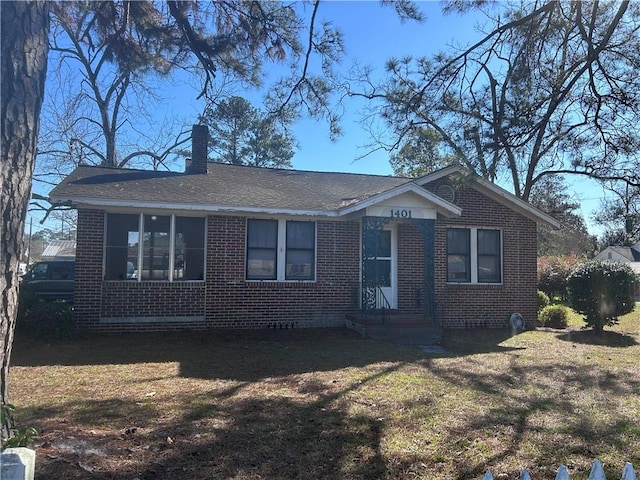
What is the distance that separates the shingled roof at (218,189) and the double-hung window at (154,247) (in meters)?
0.70

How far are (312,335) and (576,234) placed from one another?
1581 inches

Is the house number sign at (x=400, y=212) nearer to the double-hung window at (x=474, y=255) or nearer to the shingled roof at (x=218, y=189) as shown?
the shingled roof at (x=218, y=189)

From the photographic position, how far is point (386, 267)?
1266cm

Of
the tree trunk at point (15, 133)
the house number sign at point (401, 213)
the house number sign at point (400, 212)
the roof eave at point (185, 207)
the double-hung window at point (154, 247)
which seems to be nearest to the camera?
the tree trunk at point (15, 133)

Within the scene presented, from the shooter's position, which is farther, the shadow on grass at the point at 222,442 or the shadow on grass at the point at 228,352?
the shadow on grass at the point at 228,352

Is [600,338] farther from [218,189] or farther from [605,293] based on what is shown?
[218,189]

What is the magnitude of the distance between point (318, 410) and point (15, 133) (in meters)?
4.09

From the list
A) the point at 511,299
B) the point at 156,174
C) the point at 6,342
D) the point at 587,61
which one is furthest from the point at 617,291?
the point at 6,342

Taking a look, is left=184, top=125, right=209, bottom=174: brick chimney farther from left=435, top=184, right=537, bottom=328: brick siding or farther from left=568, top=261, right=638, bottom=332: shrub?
left=568, top=261, right=638, bottom=332: shrub

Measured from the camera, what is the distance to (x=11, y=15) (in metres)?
2.87

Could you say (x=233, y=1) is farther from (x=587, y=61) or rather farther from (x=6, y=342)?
(x=6, y=342)

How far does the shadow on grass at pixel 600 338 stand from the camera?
1113 cm

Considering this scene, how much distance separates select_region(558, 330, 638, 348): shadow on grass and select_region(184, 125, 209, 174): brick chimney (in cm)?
1048

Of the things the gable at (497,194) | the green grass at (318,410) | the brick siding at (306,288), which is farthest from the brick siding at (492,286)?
the green grass at (318,410)
